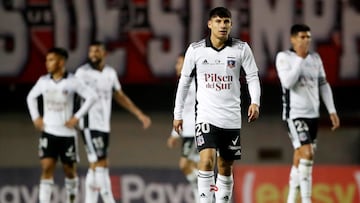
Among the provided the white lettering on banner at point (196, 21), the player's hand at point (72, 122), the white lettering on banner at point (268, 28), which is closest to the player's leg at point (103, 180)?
the player's hand at point (72, 122)

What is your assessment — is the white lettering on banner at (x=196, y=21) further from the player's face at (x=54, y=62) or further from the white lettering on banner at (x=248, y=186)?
the player's face at (x=54, y=62)

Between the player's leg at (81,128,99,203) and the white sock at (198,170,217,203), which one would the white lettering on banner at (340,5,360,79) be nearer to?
the player's leg at (81,128,99,203)

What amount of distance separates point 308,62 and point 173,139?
2540 mm

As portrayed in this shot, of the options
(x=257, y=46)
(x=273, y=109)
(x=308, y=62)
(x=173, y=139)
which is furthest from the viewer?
(x=273, y=109)

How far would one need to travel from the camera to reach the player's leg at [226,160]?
389 inches

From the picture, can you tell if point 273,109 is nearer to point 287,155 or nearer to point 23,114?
point 287,155

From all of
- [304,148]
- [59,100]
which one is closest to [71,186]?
[59,100]

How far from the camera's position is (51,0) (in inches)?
623

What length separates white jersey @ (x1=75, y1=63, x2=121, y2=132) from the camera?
12938mm

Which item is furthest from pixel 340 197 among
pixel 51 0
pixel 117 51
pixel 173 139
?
pixel 51 0

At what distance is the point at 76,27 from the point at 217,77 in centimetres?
636

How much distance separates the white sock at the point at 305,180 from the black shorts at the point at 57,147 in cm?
253

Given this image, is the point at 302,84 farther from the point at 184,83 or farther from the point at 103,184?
the point at 103,184

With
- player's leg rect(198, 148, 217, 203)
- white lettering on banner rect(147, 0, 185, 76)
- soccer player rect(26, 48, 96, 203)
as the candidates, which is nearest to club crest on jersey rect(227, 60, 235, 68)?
player's leg rect(198, 148, 217, 203)
